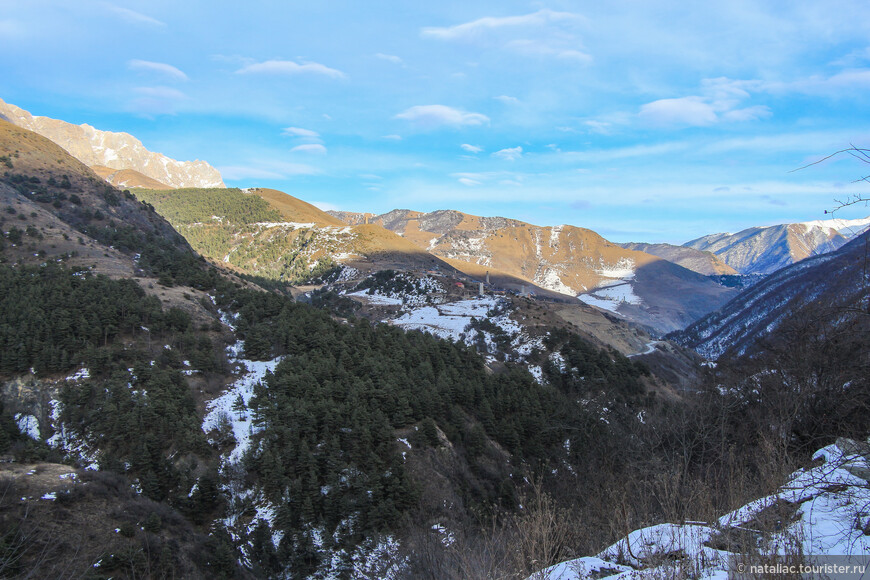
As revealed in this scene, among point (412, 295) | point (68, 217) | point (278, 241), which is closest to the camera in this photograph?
point (68, 217)

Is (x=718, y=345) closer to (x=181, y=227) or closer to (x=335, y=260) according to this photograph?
(x=335, y=260)

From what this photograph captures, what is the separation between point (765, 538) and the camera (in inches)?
259

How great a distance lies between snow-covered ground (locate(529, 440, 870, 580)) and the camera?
6055 millimetres

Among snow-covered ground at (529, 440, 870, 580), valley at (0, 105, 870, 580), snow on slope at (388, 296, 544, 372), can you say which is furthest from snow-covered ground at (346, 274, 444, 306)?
snow-covered ground at (529, 440, 870, 580)

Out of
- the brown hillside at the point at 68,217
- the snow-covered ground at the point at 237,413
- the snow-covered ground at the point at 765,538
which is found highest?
the brown hillside at the point at 68,217

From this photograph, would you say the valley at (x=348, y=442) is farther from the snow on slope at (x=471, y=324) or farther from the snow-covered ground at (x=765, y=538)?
the snow on slope at (x=471, y=324)

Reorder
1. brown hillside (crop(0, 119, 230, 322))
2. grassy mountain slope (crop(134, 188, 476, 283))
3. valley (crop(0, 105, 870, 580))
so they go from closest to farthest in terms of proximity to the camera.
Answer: valley (crop(0, 105, 870, 580)) < brown hillside (crop(0, 119, 230, 322)) < grassy mountain slope (crop(134, 188, 476, 283))

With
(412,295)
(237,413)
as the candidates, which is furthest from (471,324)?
(237,413)

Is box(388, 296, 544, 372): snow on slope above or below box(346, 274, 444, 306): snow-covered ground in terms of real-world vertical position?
below

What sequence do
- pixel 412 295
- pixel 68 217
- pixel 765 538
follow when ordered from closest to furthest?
pixel 765 538, pixel 68 217, pixel 412 295

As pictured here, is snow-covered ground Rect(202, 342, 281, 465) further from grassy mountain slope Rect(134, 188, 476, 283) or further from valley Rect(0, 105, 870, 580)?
grassy mountain slope Rect(134, 188, 476, 283)

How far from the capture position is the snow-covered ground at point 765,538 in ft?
19.9

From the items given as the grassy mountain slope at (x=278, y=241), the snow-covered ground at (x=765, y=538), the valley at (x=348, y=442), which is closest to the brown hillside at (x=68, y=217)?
the valley at (x=348, y=442)

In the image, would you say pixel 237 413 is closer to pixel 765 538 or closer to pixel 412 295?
pixel 765 538
